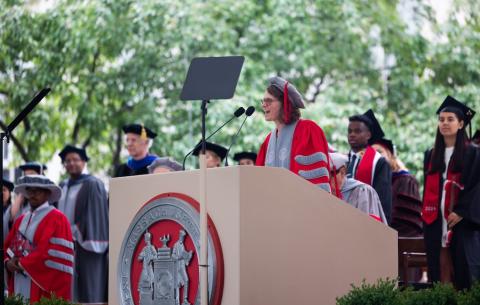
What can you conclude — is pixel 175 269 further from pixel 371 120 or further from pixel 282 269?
pixel 371 120

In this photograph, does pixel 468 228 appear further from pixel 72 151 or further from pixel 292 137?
pixel 72 151

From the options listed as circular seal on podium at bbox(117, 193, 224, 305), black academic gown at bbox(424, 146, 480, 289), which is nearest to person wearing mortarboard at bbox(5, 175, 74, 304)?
black academic gown at bbox(424, 146, 480, 289)

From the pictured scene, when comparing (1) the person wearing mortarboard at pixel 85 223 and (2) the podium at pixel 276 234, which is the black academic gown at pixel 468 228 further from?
(1) the person wearing mortarboard at pixel 85 223

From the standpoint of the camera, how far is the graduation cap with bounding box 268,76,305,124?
662 cm

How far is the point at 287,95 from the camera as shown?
6.61 m

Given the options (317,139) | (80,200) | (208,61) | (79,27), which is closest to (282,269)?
(208,61)

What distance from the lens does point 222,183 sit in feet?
16.2

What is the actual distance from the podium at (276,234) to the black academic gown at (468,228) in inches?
105

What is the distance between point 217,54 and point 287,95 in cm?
846

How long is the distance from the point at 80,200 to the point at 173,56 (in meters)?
4.72

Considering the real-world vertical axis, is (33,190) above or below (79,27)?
below

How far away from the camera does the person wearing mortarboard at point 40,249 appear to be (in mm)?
8781

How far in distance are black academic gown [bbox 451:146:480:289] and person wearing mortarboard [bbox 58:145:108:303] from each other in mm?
4299

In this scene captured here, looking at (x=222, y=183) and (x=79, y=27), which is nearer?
(x=222, y=183)
